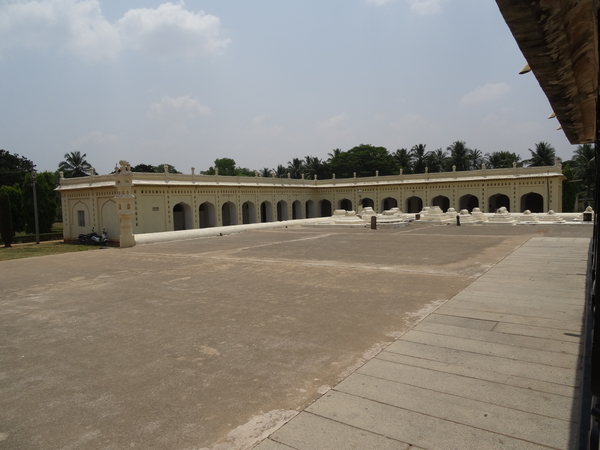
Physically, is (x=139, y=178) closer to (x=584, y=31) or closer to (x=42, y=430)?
(x=42, y=430)

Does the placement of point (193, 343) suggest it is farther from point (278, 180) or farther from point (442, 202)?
point (442, 202)

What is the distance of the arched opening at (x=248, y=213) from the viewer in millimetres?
35719

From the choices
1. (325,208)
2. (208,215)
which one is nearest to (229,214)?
(208,215)

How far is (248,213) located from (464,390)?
1316 inches

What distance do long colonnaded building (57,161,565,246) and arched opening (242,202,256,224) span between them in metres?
0.09

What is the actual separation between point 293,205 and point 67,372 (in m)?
38.1

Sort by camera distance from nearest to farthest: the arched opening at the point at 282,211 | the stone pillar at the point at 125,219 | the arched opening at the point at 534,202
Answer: the stone pillar at the point at 125,219 → the arched opening at the point at 534,202 → the arched opening at the point at 282,211

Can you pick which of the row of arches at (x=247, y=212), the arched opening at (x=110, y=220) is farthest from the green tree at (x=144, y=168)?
the arched opening at (x=110, y=220)

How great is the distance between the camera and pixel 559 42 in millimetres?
2182

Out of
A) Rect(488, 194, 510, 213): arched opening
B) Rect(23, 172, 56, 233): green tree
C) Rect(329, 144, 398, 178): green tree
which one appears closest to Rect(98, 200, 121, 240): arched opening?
Rect(23, 172, 56, 233): green tree

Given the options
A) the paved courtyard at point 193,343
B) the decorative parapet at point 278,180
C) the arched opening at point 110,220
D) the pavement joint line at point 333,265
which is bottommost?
the paved courtyard at point 193,343

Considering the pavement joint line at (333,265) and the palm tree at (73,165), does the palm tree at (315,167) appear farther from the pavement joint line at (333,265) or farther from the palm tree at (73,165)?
the pavement joint line at (333,265)

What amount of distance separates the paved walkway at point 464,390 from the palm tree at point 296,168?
5205 cm

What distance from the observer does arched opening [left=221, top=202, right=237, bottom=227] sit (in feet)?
111
